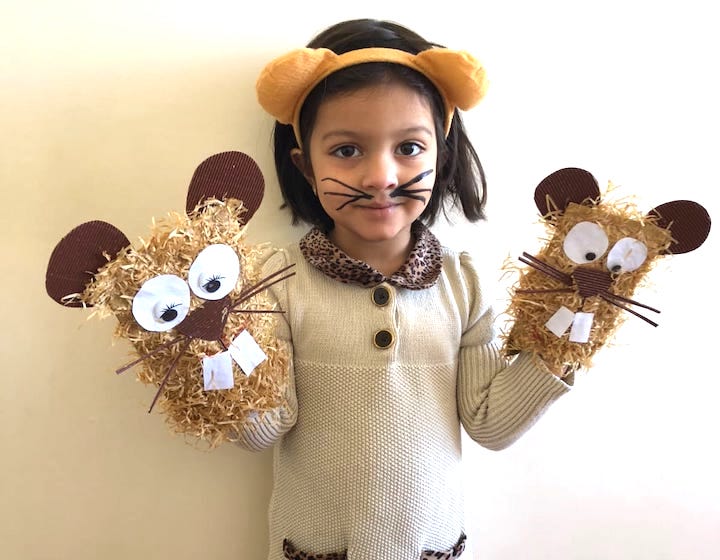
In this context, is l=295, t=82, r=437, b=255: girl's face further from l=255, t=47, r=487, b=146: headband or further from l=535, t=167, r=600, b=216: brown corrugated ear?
l=535, t=167, r=600, b=216: brown corrugated ear

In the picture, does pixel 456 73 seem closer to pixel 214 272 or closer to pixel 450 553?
pixel 214 272

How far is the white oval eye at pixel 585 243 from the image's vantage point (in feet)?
2.31

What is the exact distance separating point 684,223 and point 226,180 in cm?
57

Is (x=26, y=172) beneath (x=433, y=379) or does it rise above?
above

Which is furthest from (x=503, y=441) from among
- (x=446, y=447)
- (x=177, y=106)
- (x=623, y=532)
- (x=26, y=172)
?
(x=26, y=172)

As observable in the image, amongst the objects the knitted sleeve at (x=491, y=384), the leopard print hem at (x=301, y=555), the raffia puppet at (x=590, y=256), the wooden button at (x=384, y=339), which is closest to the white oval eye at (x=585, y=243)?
the raffia puppet at (x=590, y=256)

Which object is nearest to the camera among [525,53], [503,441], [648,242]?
[648,242]

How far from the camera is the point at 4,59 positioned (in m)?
0.79

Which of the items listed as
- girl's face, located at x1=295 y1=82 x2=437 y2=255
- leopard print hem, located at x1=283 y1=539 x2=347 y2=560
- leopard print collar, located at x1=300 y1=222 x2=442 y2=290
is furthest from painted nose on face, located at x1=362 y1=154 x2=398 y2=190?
leopard print hem, located at x1=283 y1=539 x2=347 y2=560

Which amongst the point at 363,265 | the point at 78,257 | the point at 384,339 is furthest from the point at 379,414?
the point at 78,257

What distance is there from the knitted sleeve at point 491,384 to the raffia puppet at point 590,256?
0.05m

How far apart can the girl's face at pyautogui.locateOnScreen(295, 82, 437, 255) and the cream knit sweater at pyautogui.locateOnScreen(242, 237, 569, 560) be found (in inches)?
4.4

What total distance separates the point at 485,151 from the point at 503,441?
0.47 metres

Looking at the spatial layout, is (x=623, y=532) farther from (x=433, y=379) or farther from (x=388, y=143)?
(x=388, y=143)
